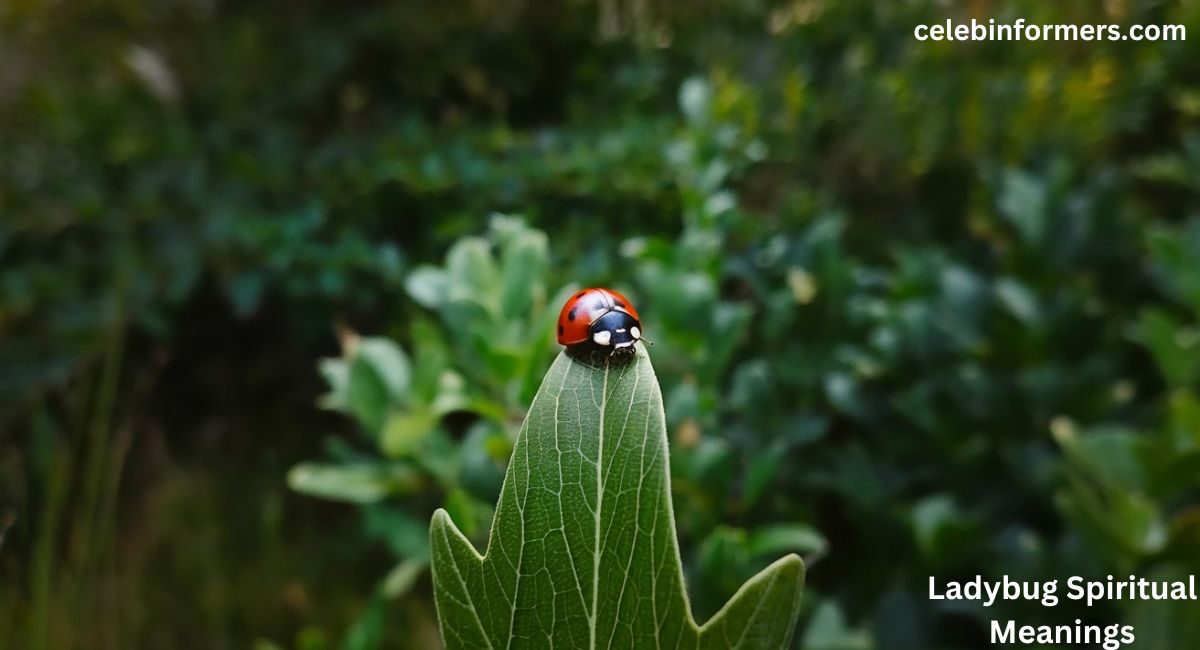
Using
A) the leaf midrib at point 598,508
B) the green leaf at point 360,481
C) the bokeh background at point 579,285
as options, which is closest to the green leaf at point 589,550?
the leaf midrib at point 598,508

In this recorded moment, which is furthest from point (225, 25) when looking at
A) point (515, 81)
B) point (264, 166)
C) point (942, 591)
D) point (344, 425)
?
point (942, 591)

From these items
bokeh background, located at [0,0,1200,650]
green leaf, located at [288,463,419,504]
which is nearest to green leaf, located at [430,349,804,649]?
bokeh background, located at [0,0,1200,650]

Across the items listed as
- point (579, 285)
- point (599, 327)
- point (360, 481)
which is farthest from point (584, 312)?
point (579, 285)

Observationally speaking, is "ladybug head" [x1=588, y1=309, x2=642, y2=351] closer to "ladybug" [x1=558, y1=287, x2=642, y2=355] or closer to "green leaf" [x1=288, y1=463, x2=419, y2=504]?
"ladybug" [x1=558, y1=287, x2=642, y2=355]

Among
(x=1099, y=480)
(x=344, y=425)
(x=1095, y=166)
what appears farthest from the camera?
(x=344, y=425)

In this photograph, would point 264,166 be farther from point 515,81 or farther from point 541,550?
point 541,550
